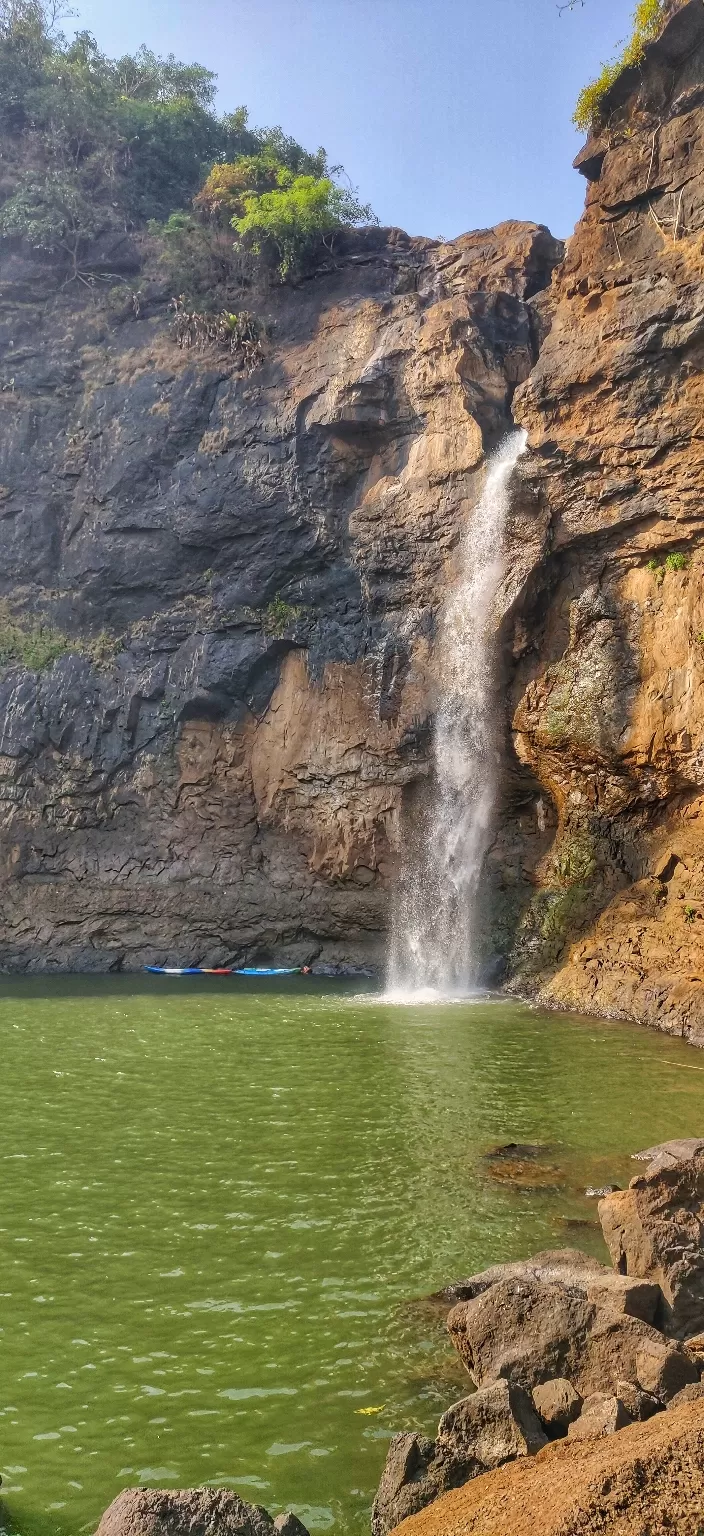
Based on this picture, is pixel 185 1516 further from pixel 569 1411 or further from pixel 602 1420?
pixel 569 1411

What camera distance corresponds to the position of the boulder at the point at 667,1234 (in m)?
6.21

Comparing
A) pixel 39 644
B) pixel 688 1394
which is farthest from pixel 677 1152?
pixel 39 644

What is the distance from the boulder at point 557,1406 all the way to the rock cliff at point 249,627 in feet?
62.9

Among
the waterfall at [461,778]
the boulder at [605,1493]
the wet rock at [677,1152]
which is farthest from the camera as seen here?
the waterfall at [461,778]

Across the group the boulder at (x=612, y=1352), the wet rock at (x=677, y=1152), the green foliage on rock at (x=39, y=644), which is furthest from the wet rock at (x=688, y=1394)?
the green foliage on rock at (x=39, y=644)

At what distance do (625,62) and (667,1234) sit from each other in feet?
75.9

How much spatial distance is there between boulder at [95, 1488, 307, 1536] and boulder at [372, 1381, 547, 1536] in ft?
1.88

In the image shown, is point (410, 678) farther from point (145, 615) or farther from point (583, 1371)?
point (583, 1371)

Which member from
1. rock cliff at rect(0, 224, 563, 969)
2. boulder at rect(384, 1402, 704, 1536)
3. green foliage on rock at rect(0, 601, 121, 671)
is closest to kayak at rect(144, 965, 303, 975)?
rock cliff at rect(0, 224, 563, 969)

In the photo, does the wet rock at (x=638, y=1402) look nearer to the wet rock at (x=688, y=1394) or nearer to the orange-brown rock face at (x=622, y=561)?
the wet rock at (x=688, y=1394)

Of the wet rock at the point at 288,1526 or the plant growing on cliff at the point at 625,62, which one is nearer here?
the wet rock at the point at 288,1526

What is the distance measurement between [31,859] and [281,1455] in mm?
22559

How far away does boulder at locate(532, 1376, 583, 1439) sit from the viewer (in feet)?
16.6

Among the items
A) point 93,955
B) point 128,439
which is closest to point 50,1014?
point 93,955
